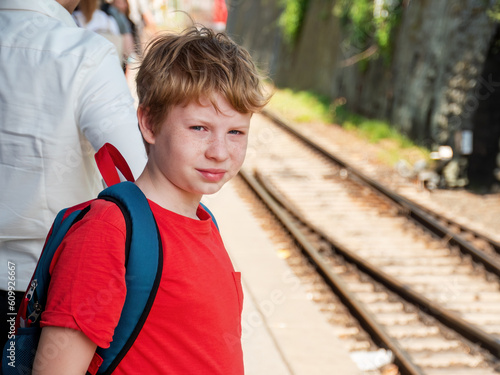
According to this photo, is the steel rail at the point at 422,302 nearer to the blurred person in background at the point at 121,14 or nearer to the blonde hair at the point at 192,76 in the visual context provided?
the blurred person in background at the point at 121,14

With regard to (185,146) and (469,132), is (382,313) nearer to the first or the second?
(185,146)

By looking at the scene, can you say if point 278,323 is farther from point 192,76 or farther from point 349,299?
point 192,76

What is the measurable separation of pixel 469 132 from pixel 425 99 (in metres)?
2.10

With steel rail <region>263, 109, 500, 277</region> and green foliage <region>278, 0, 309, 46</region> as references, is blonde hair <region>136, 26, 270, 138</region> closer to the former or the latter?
steel rail <region>263, 109, 500, 277</region>

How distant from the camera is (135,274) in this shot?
1127 millimetres

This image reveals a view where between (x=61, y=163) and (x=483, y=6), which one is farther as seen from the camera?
(x=483, y=6)

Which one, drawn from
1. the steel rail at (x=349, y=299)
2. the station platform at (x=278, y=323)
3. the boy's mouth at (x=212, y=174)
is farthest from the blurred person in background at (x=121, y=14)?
the boy's mouth at (x=212, y=174)

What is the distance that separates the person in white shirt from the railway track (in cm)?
305

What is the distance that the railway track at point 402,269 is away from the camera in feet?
14.4

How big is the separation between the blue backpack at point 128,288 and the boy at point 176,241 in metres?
0.03

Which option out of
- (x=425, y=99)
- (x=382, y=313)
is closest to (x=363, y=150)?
(x=425, y=99)

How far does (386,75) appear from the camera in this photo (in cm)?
1406

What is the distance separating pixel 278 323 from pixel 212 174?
129 inches

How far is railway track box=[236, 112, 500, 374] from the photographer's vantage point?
14.4 ft
